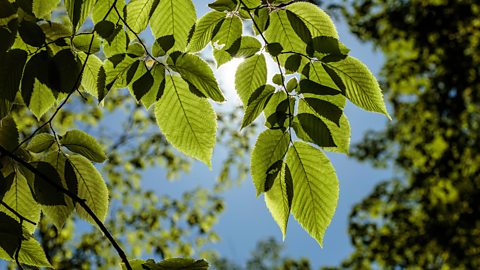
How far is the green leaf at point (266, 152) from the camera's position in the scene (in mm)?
1037

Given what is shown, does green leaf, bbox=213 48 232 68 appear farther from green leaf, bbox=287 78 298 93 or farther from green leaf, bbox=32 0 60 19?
green leaf, bbox=32 0 60 19

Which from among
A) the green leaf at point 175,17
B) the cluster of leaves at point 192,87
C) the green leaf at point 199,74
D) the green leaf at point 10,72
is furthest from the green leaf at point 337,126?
the green leaf at point 10,72

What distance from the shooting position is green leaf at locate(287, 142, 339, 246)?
3.37ft

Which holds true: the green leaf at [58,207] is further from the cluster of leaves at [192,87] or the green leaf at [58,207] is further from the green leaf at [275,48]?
the green leaf at [275,48]

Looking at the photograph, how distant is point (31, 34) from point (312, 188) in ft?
2.47

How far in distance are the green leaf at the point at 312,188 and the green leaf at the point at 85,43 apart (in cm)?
56

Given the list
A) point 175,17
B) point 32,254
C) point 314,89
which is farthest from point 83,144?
point 314,89

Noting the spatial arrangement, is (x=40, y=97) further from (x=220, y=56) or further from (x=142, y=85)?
(x=220, y=56)

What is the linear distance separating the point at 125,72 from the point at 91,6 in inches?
7.5

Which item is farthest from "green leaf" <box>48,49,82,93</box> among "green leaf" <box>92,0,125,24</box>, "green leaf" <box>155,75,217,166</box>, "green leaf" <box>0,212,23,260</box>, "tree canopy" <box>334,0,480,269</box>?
"tree canopy" <box>334,0,480,269</box>

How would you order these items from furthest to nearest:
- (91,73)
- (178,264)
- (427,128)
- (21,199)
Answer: (427,128)
(91,73)
(21,199)
(178,264)

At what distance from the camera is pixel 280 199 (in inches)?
42.2

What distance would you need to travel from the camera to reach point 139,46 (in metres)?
1.12

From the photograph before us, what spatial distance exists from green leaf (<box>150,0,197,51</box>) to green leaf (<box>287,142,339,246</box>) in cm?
40
